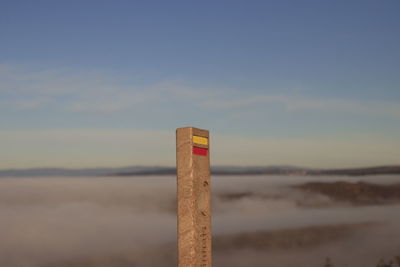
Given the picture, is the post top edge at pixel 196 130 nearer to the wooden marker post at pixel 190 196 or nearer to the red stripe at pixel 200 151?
the wooden marker post at pixel 190 196

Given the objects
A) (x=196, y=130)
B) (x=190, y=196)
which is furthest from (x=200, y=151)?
(x=190, y=196)

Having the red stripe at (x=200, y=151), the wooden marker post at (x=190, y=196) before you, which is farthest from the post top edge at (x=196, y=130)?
the red stripe at (x=200, y=151)

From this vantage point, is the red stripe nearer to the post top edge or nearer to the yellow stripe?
the yellow stripe

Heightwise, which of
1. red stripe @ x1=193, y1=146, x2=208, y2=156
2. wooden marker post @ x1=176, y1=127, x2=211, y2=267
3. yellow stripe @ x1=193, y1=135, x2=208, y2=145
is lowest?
wooden marker post @ x1=176, y1=127, x2=211, y2=267

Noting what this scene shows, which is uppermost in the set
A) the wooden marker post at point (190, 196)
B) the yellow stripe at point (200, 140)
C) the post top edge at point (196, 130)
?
the post top edge at point (196, 130)

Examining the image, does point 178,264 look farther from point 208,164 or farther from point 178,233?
point 208,164

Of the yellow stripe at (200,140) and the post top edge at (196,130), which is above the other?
the post top edge at (196,130)

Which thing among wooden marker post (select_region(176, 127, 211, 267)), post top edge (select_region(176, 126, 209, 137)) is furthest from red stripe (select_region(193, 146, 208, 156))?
post top edge (select_region(176, 126, 209, 137))

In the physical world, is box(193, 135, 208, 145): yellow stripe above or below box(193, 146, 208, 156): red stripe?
above
